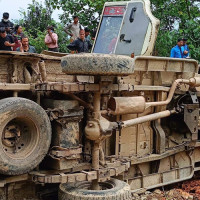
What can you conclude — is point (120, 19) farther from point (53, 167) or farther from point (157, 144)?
point (53, 167)

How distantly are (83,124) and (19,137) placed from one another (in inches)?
50.7

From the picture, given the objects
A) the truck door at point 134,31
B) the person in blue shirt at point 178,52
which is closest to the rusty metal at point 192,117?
the truck door at point 134,31

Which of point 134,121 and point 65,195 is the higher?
point 134,121

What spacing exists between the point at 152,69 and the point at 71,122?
89.2 inches

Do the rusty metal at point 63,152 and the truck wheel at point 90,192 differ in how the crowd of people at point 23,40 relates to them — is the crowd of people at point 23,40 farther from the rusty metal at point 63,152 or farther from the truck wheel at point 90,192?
the truck wheel at point 90,192

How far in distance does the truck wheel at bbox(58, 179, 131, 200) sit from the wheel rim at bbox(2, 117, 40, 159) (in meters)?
0.84

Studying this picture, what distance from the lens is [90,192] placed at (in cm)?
618

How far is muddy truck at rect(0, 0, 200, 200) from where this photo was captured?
584 cm

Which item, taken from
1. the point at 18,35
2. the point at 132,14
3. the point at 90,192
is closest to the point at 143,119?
the point at 90,192

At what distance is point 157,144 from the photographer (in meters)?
8.23

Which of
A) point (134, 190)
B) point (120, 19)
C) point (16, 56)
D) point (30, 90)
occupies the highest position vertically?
point (120, 19)

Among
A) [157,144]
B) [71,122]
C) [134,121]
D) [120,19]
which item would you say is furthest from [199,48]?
[71,122]

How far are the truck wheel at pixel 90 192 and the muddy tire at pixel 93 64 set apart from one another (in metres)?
1.61

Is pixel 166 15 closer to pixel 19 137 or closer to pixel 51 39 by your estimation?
pixel 51 39
